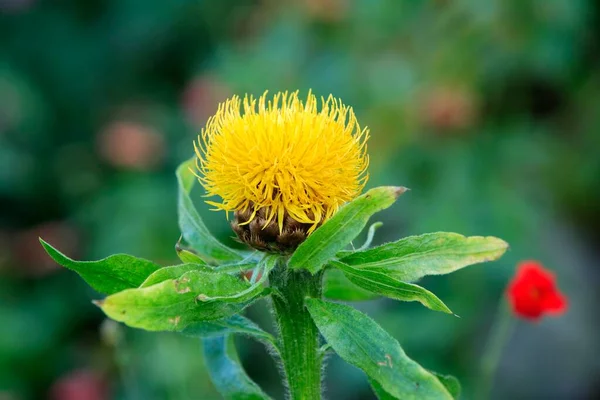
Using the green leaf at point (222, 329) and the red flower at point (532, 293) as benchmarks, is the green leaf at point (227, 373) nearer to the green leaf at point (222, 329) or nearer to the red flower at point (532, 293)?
the green leaf at point (222, 329)

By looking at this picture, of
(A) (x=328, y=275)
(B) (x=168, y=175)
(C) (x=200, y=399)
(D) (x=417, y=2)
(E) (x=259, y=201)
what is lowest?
(C) (x=200, y=399)

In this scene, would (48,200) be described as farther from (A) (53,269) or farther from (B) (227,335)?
(B) (227,335)

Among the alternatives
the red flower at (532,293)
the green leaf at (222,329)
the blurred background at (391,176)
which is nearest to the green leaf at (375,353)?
the green leaf at (222,329)

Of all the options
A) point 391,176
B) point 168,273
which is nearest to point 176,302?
point 168,273

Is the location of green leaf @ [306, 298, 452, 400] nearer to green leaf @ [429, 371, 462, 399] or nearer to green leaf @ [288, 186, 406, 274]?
green leaf @ [288, 186, 406, 274]

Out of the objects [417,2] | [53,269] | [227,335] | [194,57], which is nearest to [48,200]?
[53,269]
